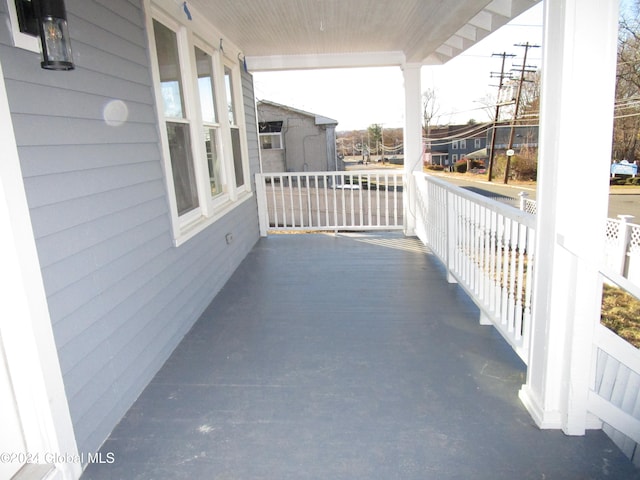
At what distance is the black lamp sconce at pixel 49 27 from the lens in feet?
4.46

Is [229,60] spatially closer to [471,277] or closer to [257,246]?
[257,246]

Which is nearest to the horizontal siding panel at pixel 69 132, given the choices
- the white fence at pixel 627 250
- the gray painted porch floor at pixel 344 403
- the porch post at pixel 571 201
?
the gray painted porch floor at pixel 344 403

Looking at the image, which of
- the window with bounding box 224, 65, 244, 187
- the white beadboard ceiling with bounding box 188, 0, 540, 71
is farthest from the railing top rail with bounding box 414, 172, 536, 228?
the window with bounding box 224, 65, 244, 187

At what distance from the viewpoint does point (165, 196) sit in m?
2.66

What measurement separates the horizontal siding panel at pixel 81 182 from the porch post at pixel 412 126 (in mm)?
3812

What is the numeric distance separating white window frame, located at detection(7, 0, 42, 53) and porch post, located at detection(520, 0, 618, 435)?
1.87m

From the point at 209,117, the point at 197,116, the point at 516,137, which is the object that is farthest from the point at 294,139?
the point at 197,116

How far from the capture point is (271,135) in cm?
1902

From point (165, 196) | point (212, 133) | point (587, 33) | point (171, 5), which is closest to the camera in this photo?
point (587, 33)

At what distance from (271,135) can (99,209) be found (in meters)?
17.8

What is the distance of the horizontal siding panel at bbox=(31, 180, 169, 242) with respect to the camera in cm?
152

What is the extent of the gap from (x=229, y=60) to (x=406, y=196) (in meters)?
2.81

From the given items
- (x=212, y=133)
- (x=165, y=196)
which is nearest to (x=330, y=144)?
(x=212, y=133)

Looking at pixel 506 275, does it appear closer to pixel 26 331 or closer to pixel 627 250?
pixel 26 331
